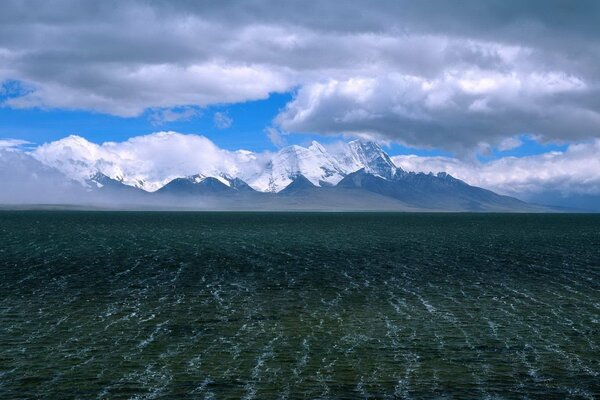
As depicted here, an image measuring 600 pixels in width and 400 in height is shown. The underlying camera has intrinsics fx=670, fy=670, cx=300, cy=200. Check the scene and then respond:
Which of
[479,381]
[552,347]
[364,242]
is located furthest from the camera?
[364,242]

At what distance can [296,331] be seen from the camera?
44.9 m

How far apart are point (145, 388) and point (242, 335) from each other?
1213 cm

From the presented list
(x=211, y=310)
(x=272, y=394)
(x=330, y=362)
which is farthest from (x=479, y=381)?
(x=211, y=310)

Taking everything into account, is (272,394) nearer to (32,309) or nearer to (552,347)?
(552,347)

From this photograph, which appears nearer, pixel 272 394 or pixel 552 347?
pixel 272 394

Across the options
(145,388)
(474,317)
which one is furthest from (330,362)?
(474,317)

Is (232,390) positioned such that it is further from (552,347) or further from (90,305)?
A: (90,305)

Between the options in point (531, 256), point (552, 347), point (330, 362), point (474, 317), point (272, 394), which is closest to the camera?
point (272, 394)

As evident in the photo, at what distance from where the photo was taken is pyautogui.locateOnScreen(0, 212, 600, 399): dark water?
33000 mm

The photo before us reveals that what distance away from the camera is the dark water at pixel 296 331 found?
33.0m

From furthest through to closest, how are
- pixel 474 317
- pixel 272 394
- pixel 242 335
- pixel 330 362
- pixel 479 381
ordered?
pixel 474 317 → pixel 242 335 → pixel 330 362 → pixel 479 381 → pixel 272 394

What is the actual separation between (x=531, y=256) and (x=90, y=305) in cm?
7464

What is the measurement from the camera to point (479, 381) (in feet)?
110

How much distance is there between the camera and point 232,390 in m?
32.1
